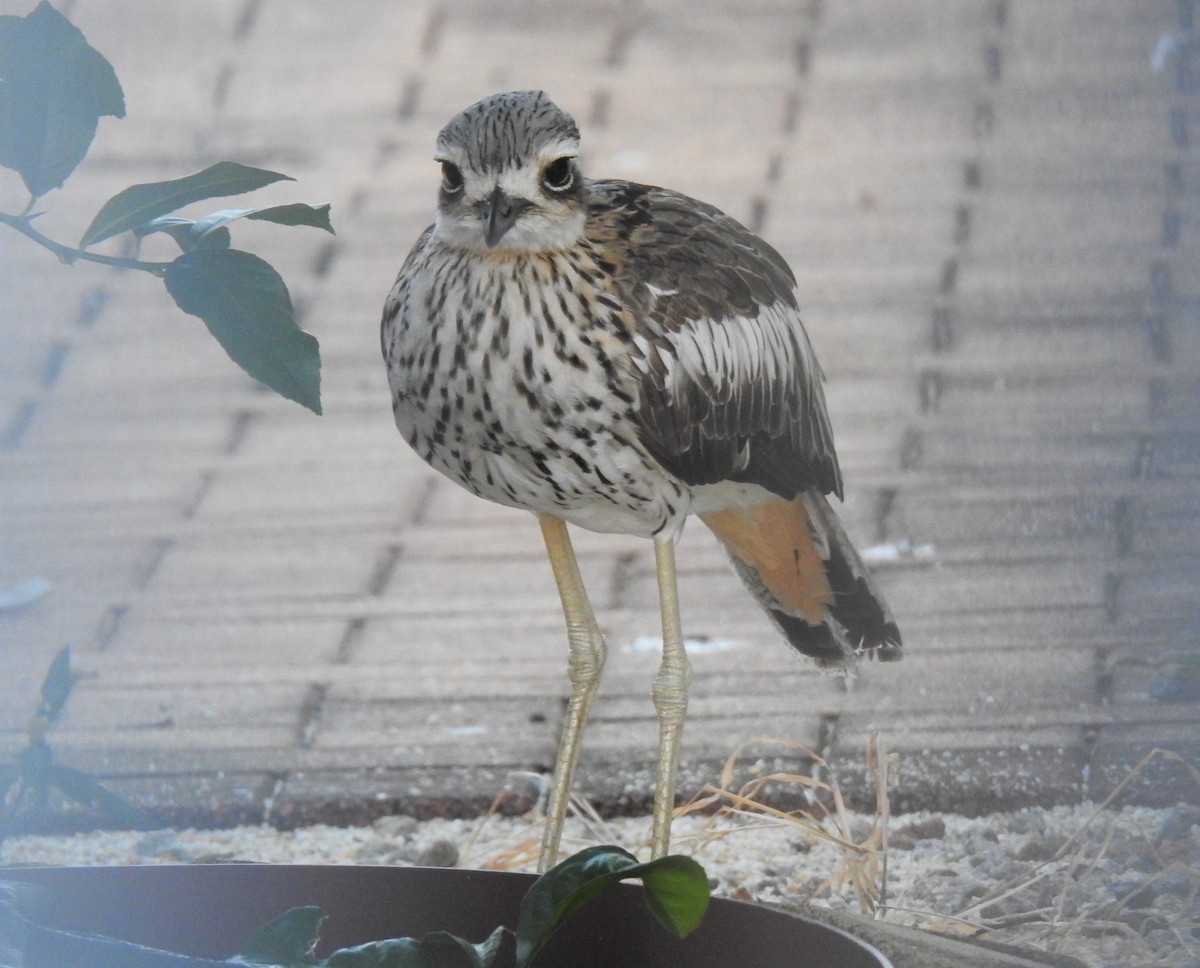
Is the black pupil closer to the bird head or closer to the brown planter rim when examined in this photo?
the bird head

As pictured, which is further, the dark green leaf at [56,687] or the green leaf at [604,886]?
the dark green leaf at [56,687]

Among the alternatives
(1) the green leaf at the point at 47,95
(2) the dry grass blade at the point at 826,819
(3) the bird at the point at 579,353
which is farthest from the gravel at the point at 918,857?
(1) the green leaf at the point at 47,95

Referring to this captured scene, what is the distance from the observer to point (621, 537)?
3195 mm

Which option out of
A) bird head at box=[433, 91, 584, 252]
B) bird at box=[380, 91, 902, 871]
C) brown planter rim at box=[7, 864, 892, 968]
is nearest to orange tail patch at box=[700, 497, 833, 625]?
bird at box=[380, 91, 902, 871]

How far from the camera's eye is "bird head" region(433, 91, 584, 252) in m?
1.55

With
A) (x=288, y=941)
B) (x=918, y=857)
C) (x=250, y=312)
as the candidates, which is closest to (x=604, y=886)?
(x=288, y=941)

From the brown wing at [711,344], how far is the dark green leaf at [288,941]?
0.58 meters

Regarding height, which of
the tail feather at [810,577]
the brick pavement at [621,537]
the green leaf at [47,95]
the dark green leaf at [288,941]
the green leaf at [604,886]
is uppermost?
the green leaf at [47,95]

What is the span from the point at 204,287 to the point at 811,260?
2.68 m

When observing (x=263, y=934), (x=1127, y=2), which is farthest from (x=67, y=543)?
(x=1127, y=2)

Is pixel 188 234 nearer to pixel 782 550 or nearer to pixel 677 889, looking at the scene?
pixel 677 889

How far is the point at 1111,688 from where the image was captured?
2.47m

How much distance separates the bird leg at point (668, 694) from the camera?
1.73 meters

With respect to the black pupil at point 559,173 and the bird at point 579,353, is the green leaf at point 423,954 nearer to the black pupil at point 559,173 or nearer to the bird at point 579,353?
the bird at point 579,353
